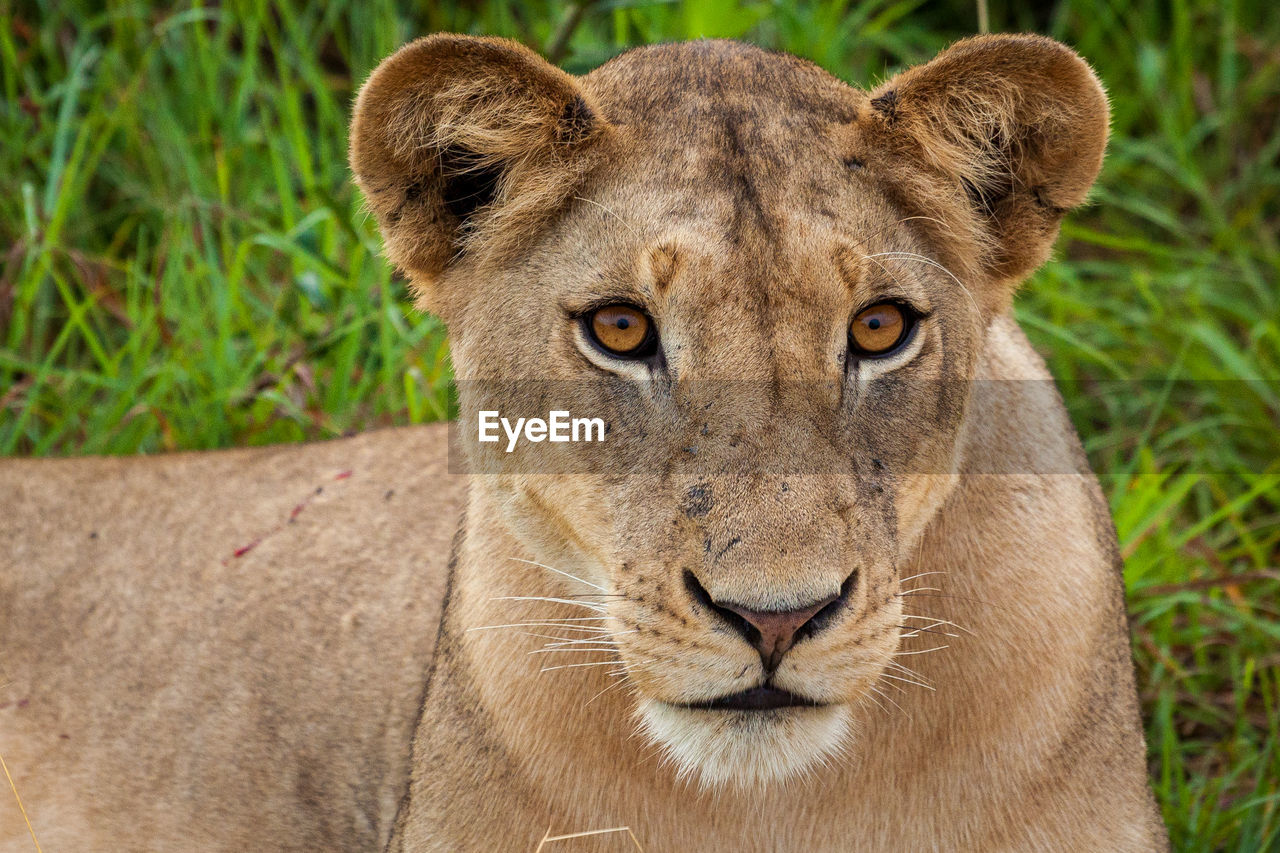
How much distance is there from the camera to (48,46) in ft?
16.9

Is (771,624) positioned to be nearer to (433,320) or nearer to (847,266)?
(847,266)

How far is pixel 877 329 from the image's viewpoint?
6.98 ft

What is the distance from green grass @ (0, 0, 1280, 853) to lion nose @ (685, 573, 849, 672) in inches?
62.6

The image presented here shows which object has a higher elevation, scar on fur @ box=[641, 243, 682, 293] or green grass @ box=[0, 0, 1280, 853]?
scar on fur @ box=[641, 243, 682, 293]

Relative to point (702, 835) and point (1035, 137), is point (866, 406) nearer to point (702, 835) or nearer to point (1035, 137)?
point (1035, 137)

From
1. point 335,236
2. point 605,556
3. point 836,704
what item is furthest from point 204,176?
point 836,704

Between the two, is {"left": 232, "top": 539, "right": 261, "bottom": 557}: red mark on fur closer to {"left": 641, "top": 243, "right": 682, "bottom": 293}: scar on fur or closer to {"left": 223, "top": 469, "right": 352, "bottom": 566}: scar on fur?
{"left": 223, "top": 469, "right": 352, "bottom": 566}: scar on fur

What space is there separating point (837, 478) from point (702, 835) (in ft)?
2.05

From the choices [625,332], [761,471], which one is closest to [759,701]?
[761,471]

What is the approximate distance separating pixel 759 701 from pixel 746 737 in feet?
0.19

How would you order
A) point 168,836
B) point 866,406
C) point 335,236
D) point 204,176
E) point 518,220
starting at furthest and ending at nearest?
point 204,176, point 335,236, point 168,836, point 518,220, point 866,406

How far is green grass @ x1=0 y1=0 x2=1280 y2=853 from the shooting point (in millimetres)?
3797

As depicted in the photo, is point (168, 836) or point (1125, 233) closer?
point (168, 836)

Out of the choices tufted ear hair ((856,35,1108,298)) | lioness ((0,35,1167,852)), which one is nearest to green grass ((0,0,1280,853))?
lioness ((0,35,1167,852))
